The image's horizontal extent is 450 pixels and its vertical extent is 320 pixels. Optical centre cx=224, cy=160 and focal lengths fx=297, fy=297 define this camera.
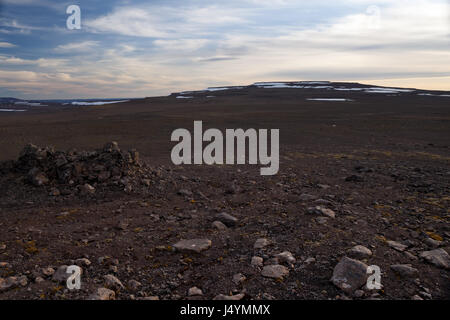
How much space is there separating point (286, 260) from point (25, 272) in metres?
2.96

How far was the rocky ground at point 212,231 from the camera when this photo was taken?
10.2 feet

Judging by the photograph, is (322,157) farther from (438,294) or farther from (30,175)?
(30,175)

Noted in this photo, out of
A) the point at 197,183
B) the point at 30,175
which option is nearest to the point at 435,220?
the point at 197,183

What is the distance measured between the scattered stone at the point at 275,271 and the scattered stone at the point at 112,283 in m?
1.54

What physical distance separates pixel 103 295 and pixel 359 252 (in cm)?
292

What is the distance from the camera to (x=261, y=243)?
13.1 ft

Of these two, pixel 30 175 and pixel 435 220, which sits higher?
pixel 30 175

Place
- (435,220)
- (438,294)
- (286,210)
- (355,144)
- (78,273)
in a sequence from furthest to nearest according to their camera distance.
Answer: (355,144)
(286,210)
(435,220)
(78,273)
(438,294)

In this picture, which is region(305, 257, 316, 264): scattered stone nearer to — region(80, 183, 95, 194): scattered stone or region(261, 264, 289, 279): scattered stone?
region(261, 264, 289, 279): scattered stone

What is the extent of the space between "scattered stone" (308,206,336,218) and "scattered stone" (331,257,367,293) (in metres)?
1.65

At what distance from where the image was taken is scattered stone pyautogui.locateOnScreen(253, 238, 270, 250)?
3926 millimetres

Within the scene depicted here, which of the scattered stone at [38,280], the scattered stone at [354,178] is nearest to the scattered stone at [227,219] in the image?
the scattered stone at [38,280]

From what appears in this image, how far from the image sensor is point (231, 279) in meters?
3.24

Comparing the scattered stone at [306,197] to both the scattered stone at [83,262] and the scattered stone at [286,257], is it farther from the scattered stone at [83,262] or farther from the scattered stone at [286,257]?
the scattered stone at [83,262]
